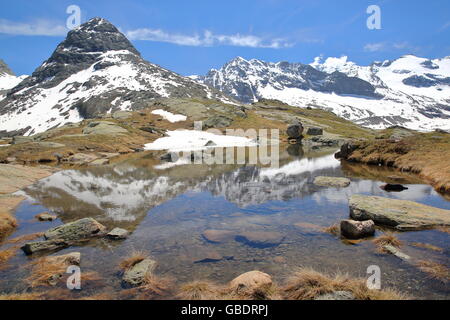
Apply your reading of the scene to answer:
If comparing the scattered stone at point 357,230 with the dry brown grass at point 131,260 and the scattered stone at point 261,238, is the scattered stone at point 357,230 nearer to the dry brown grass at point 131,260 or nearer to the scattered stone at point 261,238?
the scattered stone at point 261,238

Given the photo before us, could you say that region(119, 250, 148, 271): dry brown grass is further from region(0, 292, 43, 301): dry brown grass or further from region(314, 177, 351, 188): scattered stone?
region(314, 177, 351, 188): scattered stone

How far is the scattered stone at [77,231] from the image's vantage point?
50.0 ft

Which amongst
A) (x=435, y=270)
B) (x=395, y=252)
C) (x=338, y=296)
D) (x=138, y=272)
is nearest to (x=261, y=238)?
(x=395, y=252)

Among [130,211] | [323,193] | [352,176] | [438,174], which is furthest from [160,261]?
[438,174]

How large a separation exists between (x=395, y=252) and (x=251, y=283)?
22.1ft

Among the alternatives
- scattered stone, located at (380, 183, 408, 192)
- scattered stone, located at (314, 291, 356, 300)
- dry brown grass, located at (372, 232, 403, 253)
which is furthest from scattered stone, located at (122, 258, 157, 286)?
scattered stone, located at (380, 183, 408, 192)

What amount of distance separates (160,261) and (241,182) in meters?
19.3

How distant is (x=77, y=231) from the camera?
1559cm

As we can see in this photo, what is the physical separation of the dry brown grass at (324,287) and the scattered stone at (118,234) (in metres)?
8.94

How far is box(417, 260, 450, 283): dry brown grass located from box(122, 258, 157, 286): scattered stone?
33.0 feet

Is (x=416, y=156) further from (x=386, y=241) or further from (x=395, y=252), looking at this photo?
(x=395, y=252)

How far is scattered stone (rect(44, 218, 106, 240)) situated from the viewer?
15.2m

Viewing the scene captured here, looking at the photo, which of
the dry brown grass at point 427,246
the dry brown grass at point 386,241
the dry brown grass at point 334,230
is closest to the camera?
the dry brown grass at point 427,246

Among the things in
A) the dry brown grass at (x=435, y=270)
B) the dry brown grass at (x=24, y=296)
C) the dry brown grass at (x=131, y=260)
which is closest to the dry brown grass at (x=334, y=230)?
the dry brown grass at (x=435, y=270)
